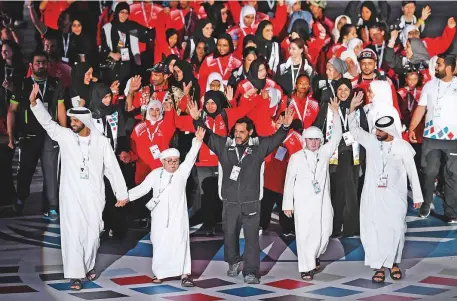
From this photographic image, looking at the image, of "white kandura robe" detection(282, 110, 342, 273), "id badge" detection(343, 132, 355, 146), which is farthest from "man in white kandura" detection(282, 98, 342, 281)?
"id badge" detection(343, 132, 355, 146)

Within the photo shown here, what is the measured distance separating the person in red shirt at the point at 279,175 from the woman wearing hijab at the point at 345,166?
37 cm

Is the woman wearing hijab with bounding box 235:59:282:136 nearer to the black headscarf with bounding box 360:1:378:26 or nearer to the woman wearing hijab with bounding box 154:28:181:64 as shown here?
the woman wearing hijab with bounding box 154:28:181:64

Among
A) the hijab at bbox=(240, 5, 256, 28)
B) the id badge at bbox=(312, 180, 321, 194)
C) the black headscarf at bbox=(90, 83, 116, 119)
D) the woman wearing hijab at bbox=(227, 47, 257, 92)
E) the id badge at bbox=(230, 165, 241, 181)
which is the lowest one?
the id badge at bbox=(312, 180, 321, 194)

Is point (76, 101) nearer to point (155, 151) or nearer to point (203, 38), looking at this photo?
point (155, 151)

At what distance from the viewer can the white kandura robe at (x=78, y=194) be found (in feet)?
45.4

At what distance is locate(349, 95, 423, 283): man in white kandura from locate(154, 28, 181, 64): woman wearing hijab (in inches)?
240

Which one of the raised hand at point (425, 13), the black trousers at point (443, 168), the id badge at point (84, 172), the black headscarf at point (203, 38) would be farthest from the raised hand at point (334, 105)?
the raised hand at point (425, 13)

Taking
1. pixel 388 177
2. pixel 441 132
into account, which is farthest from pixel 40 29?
pixel 388 177

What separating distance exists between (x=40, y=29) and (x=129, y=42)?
5.42ft

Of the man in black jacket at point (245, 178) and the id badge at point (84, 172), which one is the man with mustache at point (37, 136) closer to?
the id badge at point (84, 172)

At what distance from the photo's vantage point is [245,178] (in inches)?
555

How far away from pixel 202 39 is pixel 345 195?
14.9ft

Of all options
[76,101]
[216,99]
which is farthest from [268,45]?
[76,101]

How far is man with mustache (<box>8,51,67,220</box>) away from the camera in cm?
1719
